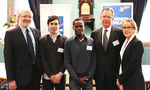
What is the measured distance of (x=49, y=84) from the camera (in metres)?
2.21

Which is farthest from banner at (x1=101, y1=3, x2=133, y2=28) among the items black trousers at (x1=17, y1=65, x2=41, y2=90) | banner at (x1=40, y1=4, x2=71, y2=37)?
black trousers at (x1=17, y1=65, x2=41, y2=90)

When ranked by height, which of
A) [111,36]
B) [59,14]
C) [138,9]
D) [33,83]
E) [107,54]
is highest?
[138,9]

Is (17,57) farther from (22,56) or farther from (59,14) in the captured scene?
(59,14)

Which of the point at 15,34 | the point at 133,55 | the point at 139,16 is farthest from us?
the point at 139,16

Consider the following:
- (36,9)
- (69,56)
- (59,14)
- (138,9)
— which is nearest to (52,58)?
(69,56)

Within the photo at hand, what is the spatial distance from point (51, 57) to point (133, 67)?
107cm

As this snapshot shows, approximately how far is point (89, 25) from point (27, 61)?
11.0 ft

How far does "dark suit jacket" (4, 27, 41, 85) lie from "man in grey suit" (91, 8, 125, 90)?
37.5 inches

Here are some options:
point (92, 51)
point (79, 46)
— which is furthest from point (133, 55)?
point (79, 46)

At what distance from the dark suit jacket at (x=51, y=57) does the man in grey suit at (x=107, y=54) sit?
20.5 inches

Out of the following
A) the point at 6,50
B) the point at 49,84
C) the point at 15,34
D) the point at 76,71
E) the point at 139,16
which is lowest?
the point at 49,84

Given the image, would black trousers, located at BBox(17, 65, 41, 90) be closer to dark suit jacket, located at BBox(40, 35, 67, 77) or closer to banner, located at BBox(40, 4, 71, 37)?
dark suit jacket, located at BBox(40, 35, 67, 77)

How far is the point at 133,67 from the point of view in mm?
1932

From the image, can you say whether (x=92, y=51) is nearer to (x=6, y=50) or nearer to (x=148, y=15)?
(x=6, y=50)
